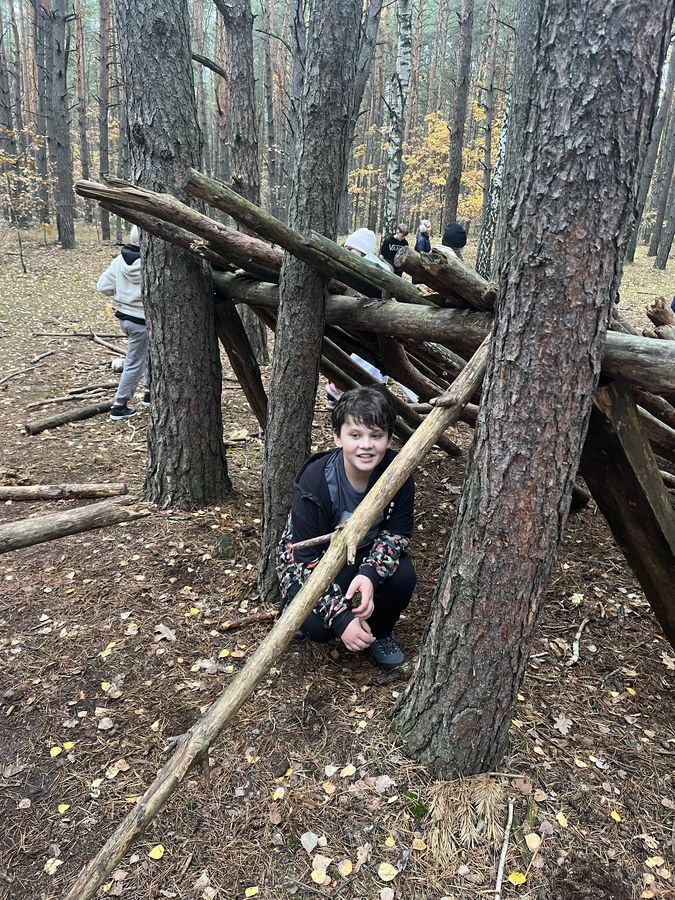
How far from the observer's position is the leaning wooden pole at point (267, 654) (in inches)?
57.2

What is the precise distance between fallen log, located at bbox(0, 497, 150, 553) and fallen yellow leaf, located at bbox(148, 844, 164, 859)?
132 centimetres

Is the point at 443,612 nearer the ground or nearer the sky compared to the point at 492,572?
nearer the ground

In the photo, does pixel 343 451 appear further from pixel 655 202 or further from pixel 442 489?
pixel 655 202

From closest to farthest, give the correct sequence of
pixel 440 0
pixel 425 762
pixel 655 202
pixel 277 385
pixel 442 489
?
pixel 425 762
pixel 277 385
pixel 442 489
pixel 440 0
pixel 655 202

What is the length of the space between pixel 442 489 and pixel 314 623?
2174 mm

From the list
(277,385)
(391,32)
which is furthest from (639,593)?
(391,32)

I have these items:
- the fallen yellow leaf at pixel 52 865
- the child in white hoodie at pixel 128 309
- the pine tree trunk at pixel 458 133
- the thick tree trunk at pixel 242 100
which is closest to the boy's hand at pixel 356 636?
the fallen yellow leaf at pixel 52 865

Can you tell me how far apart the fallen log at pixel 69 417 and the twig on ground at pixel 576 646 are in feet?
18.3

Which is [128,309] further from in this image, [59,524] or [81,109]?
[81,109]

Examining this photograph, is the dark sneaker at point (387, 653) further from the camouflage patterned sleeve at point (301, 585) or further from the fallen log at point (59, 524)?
the fallen log at point (59, 524)

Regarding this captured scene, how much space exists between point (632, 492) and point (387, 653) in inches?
57.7

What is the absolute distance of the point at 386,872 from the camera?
211cm

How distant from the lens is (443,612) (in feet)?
7.41

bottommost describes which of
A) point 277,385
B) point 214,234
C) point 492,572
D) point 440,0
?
point 492,572
